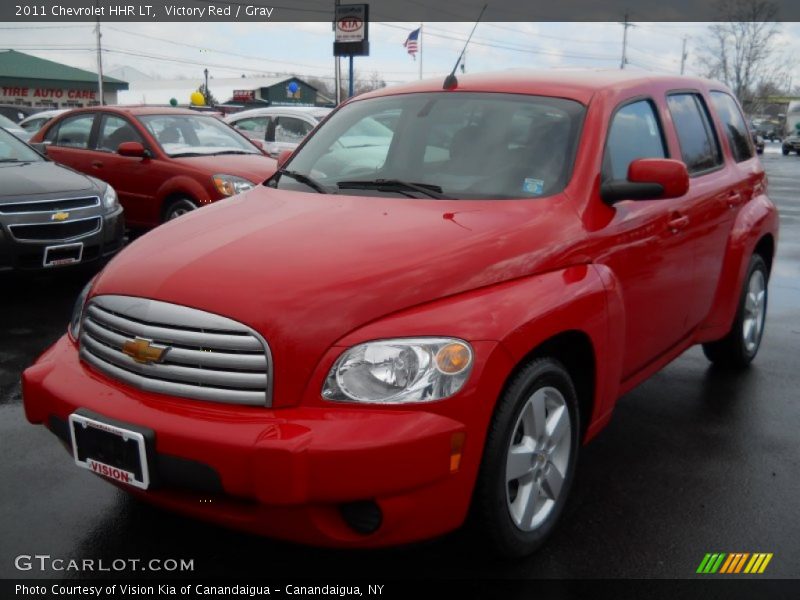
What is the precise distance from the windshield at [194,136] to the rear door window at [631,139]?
6.00m

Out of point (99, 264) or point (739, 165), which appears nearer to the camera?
point (739, 165)

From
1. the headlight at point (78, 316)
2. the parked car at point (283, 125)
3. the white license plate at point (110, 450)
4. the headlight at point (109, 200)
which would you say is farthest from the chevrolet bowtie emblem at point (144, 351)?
the parked car at point (283, 125)

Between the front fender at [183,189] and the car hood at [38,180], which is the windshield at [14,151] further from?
the front fender at [183,189]

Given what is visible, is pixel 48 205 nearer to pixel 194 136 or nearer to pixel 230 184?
pixel 230 184

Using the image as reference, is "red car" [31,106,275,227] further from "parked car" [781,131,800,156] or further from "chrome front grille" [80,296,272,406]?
"parked car" [781,131,800,156]

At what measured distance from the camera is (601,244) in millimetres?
3197

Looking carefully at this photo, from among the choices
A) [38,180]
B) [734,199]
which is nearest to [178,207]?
[38,180]

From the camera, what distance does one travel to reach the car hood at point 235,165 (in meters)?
8.23

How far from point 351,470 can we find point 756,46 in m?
51.4

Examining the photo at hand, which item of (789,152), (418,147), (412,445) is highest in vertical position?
(418,147)

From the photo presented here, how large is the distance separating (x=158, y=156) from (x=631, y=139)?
6.20 m

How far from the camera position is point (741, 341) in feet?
16.1

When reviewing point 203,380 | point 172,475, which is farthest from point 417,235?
point 172,475

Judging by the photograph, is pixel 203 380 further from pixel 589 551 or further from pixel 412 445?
pixel 589 551
